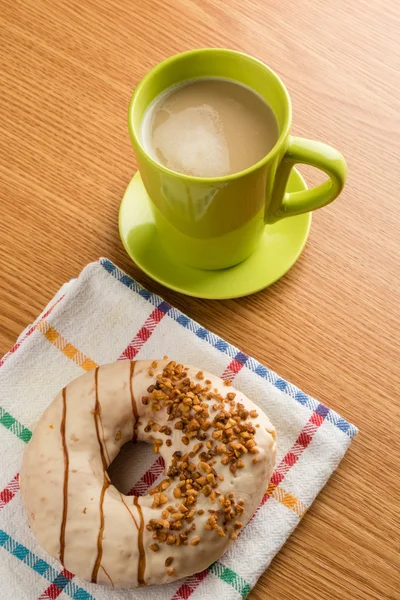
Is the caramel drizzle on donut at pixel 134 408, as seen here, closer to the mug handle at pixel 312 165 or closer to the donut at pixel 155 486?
the donut at pixel 155 486

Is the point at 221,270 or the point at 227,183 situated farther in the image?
the point at 221,270

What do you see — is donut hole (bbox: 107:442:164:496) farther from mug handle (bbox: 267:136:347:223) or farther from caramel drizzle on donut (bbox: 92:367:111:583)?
mug handle (bbox: 267:136:347:223)

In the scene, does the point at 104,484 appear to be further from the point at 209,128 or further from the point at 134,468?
the point at 209,128

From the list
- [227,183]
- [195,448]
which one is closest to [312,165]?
[227,183]

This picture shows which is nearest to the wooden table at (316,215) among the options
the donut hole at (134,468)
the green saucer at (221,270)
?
the green saucer at (221,270)

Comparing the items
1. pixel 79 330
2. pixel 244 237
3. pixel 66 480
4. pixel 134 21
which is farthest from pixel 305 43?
pixel 66 480

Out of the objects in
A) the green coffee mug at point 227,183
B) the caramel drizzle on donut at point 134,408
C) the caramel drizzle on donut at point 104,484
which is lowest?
the caramel drizzle on donut at point 104,484
